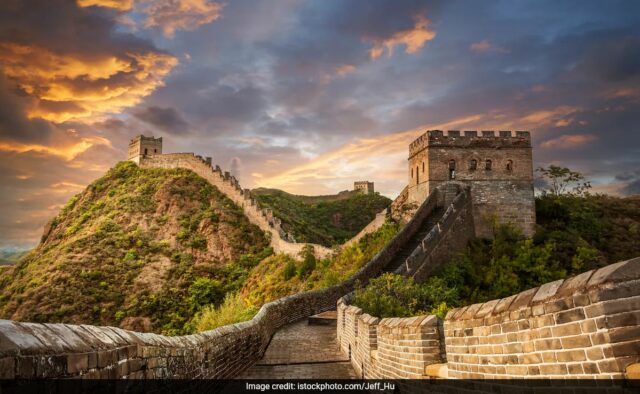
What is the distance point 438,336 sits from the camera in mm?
6215

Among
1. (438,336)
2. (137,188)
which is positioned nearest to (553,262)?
(438,336)

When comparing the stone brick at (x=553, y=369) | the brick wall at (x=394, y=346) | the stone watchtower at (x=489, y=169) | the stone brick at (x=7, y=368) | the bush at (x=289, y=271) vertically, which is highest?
the stone watchtower at (x=489, y=169)

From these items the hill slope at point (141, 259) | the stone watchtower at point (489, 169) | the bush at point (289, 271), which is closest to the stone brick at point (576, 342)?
the stone watchtower at point (489, 169)

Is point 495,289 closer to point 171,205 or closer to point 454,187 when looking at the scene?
point 454,187

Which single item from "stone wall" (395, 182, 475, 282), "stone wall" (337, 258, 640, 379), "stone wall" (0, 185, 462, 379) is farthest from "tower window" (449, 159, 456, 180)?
"stone wall" (337, 258, 640, 379)

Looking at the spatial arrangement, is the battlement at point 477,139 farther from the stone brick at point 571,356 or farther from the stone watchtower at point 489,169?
the stone brick at point 571,356

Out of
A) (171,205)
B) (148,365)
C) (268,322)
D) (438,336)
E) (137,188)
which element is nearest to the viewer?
(148,365)

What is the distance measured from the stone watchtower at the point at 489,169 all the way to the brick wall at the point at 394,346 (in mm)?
23149

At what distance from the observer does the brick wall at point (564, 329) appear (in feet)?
10.2

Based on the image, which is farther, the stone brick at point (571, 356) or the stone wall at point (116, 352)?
the stone brick at point (571, 356)

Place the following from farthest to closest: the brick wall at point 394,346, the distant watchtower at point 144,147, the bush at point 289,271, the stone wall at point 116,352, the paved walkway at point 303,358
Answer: the distant watchtower at point 144,147, the bush at point 289,271, the paved walkway at point 303,358, the brick wall at point 394,346, the stone wall at point 116,352

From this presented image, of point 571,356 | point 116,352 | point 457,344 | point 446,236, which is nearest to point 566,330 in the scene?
point 571,356

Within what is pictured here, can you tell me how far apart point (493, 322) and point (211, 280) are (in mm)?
45273

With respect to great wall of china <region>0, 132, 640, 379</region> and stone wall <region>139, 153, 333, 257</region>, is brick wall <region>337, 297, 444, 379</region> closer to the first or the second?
great wall of china <region>0, 132, 640, 379</region>
